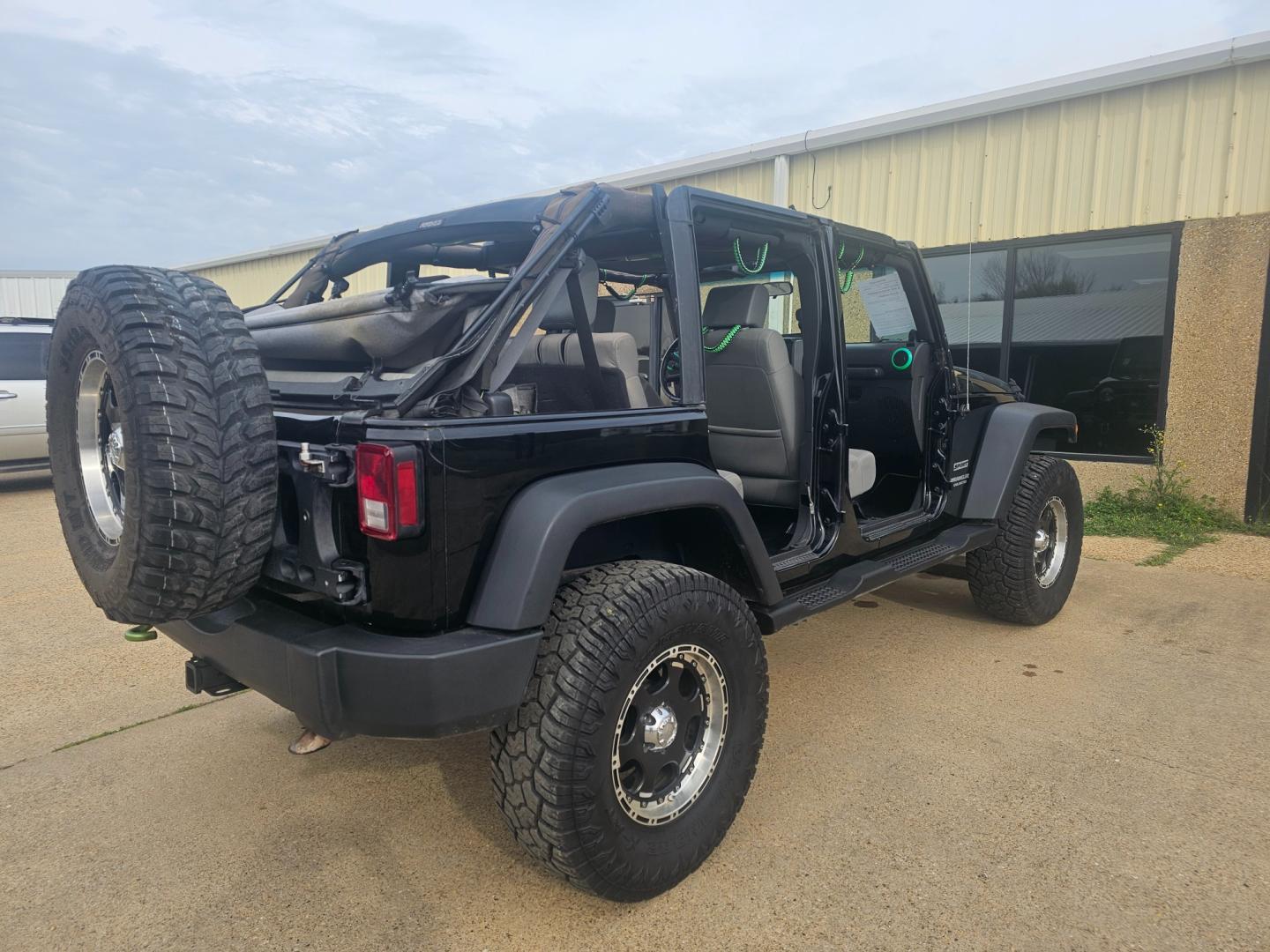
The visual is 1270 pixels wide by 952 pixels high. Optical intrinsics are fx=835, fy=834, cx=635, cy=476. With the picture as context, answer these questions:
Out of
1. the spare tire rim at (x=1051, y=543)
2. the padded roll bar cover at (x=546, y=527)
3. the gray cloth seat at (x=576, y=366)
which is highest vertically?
the gray cloth seat at (x=576, y=366)

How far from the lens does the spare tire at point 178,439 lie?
5.98 feet

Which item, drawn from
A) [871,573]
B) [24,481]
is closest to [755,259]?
[871,573]

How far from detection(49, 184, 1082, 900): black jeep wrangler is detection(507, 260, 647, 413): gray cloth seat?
0.01 meters

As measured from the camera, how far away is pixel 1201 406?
255 inches

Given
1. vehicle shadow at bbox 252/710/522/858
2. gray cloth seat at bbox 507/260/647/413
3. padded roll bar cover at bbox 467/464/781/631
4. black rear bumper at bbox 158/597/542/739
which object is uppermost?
gray cloth seat at bbox 507/260/647/413

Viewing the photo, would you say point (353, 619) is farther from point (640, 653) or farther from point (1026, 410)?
point (1026, 410)

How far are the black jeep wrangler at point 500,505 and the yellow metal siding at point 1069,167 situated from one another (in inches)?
186

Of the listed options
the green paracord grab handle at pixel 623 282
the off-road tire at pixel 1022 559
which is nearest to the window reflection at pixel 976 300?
the off-road tire at pixel 1022 559

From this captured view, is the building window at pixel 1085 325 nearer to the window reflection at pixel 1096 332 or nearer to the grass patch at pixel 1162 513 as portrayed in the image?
the window reflection at pixel 1096 332

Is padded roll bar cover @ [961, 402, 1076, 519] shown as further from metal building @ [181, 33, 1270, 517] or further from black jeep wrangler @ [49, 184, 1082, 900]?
metal building @ [181, 33, 1270, 517]

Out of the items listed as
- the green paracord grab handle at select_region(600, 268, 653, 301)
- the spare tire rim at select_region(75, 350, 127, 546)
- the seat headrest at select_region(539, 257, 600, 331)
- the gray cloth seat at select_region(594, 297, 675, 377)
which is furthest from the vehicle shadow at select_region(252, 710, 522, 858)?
the green paracord grab handle at select_region(600, 268, 653, 301)

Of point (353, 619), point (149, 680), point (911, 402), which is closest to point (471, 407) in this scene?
point (353, 619)

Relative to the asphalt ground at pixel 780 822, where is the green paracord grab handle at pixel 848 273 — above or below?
above

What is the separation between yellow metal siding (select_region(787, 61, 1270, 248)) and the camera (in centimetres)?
609
